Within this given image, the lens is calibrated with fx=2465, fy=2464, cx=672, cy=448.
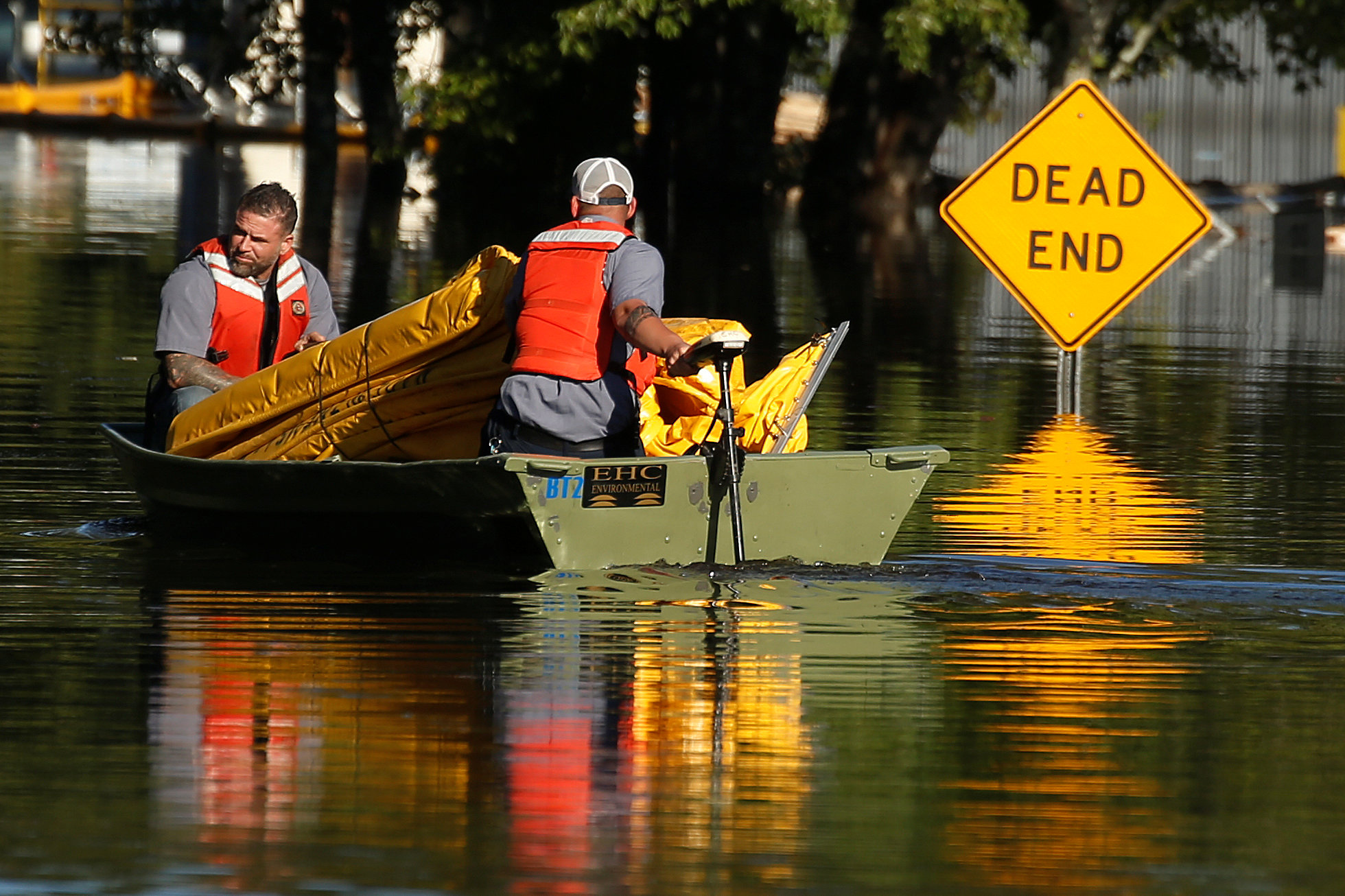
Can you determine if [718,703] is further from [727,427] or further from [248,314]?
[248,314]

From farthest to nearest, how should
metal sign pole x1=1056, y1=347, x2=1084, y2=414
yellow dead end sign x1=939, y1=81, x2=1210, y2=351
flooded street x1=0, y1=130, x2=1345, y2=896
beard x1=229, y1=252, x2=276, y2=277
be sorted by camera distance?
metal sign pole x1=1056, y1=347, x2=1084, y2=414
yellow dead end sign x1=939, y1=81, x2=1210, y2=351
beard x1=229, y1=252, x2=276, y2=277
flooded street x1=0, y1=130, x2=1345, y2=896

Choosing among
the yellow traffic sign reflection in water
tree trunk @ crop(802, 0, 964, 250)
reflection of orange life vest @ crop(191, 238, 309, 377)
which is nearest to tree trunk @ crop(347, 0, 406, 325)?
tree trunk @ crop(802, 0, 964, 250)

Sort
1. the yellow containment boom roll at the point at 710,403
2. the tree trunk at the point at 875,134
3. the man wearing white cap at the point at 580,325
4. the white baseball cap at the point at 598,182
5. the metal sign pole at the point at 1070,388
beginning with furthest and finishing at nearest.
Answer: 1. the tree trunk at the point at 875,134
2. the metal sign pole at the point at 1070,388
3. the yellow containment boom roll at the point at 710,403
4. the white baseball cap at the point at 598,182
5. the man wearing white cap at the point at 580,325

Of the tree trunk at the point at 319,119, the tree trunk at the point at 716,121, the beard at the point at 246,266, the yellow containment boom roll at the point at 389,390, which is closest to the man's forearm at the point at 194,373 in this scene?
the yellow containment boom roll at the point at 389,390

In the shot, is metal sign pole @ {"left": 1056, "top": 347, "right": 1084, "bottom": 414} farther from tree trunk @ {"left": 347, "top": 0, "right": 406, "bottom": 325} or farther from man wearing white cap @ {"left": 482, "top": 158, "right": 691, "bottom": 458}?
tree trunk @ {"left": 347, "top": 0, "right": 406, "bottom": 325}

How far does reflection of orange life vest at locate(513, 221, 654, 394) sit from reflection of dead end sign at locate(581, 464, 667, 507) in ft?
1.60

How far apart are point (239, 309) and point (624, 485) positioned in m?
2.45

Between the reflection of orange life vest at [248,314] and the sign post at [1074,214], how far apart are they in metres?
5.63

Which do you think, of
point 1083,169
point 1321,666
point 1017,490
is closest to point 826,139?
point 1083,169

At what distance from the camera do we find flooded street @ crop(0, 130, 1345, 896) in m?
5.54

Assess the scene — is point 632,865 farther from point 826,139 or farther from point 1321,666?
point 826,139

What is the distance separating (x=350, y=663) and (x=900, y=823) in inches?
87.4

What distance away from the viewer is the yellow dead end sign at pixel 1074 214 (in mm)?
14969

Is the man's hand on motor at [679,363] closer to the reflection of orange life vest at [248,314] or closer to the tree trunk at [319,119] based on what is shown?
the reflection of orange life vest at [248,314]
